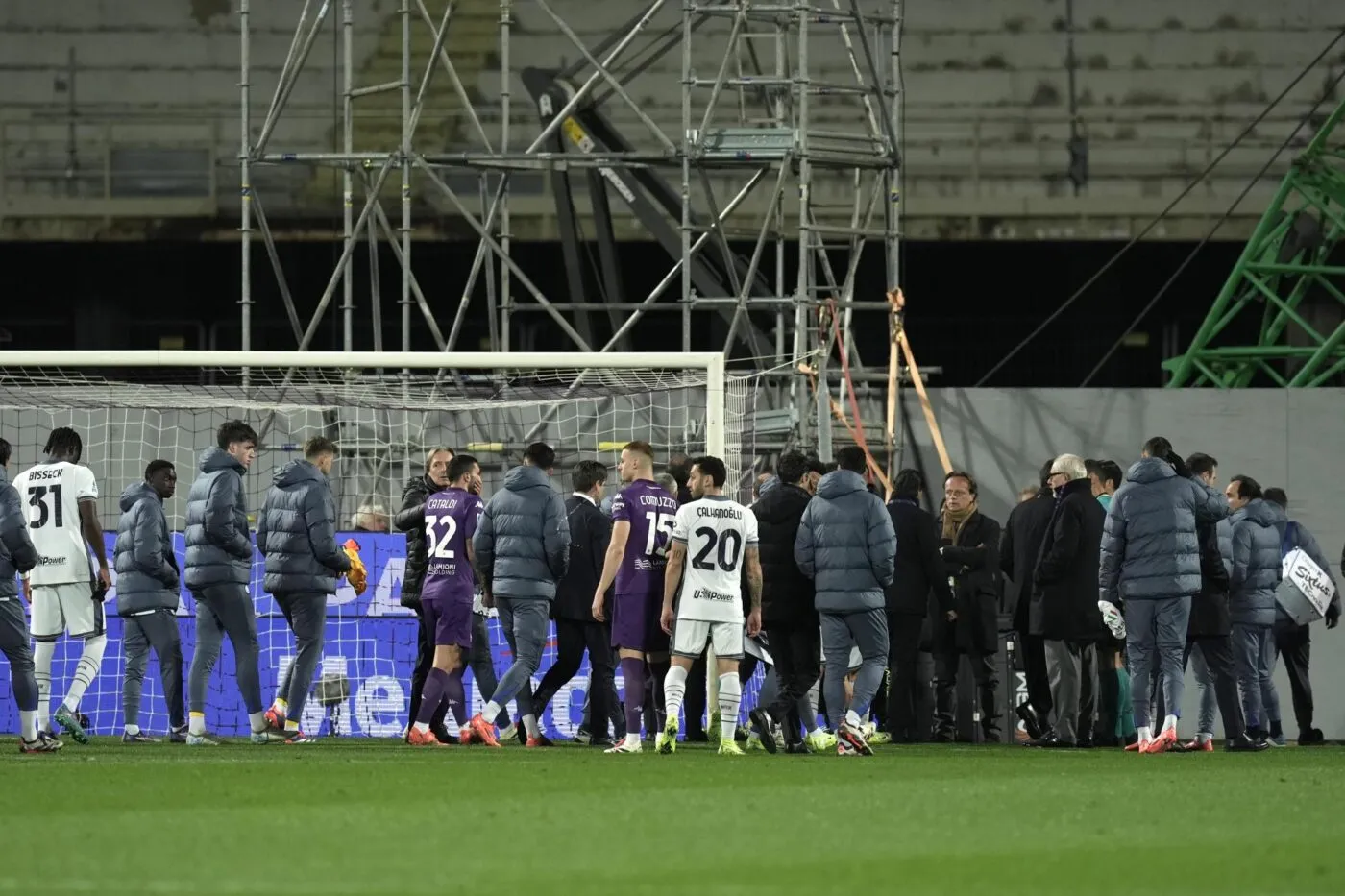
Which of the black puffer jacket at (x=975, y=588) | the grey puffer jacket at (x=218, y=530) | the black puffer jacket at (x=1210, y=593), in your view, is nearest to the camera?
the grey puffer jacket at (x=218, y=530)

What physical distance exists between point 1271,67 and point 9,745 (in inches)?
834

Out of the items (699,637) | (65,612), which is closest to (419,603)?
(65,612)

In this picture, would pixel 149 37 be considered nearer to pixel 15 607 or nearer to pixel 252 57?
pixel 252 57

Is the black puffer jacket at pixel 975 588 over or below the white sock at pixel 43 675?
over

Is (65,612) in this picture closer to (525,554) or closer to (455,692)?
(455,692)

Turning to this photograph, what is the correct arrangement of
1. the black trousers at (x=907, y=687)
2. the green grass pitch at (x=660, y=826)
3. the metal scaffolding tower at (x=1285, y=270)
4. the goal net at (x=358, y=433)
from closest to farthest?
the green grass pitch at (x=660, y=826) < the black trousers at (x=907, y=687) < the goal net at (x=358, y=433) < the metal scaffolding tower at (x=1285, y=270)

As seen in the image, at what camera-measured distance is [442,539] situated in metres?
15.1

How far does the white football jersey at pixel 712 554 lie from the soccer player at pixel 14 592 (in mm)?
3587

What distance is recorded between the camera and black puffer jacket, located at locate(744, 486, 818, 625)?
1448cm

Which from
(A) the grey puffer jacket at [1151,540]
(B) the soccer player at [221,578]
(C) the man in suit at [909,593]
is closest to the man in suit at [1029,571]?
(C) the man in suit at [909,593]

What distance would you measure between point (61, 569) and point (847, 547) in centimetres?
491

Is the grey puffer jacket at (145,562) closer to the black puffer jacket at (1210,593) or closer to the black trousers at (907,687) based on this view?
the black trousers at (907,687)

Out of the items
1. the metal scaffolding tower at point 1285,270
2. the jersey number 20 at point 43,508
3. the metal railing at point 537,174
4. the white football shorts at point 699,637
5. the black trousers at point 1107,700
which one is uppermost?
the metal railing at point 537,174

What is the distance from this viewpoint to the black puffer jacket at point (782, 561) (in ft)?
47.5
